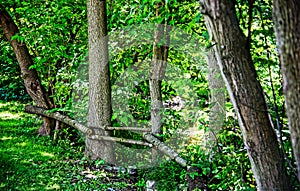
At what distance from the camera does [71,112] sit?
6.61 metres

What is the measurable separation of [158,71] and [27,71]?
3.03 metres

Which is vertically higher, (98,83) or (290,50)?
(98,83)

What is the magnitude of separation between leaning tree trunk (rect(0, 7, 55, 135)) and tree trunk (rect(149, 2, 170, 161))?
2641mm

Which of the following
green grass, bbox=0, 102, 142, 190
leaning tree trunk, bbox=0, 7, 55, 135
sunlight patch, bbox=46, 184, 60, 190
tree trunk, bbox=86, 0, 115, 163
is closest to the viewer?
sunlight patch, bbox=46, 184, 60, 190

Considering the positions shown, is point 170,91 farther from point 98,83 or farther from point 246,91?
point 246,91

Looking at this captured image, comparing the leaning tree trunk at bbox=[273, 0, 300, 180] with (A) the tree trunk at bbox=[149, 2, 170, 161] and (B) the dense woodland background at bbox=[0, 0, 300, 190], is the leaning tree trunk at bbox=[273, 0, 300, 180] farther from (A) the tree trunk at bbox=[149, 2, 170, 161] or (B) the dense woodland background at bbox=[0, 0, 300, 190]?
(A) the tree trunk at bbox=[149, 2, 170, 161]

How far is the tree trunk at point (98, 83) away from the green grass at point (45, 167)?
0.32 metres

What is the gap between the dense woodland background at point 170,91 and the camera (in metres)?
2.36

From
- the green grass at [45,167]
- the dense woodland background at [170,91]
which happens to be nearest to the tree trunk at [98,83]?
the dense woodland background at [170,91]

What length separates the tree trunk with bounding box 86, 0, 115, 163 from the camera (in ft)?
18.9

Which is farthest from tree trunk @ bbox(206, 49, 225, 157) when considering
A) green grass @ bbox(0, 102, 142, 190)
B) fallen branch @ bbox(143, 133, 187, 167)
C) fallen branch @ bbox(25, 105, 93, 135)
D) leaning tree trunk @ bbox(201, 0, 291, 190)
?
fallen branch @ bbox(25, 105, 93, 135)

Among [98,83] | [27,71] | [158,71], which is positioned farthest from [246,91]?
[27,71]

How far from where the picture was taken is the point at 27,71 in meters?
7.21

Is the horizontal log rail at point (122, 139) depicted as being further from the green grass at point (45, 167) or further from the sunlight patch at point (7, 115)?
the sunlight patch at point (7, 115)
